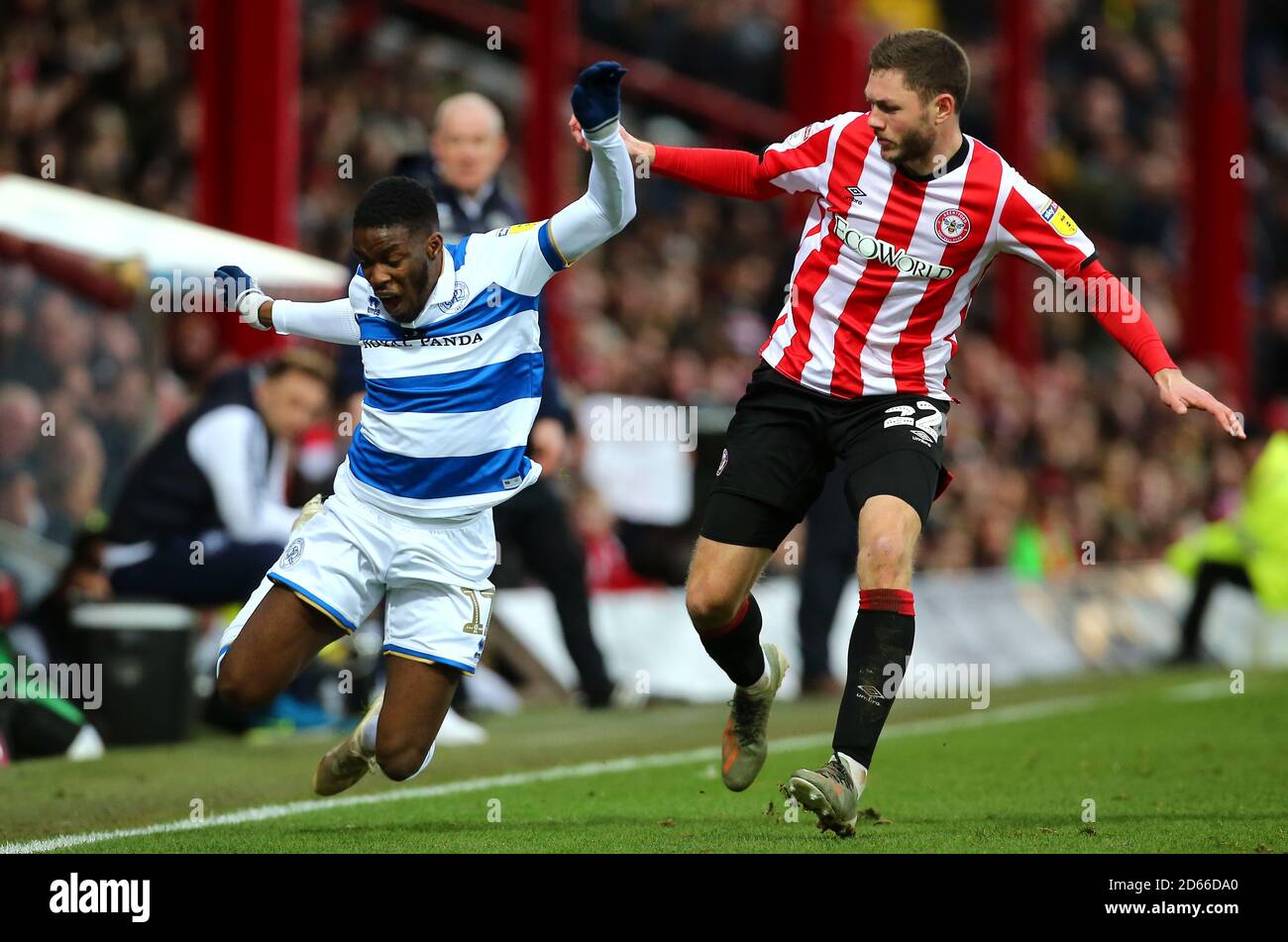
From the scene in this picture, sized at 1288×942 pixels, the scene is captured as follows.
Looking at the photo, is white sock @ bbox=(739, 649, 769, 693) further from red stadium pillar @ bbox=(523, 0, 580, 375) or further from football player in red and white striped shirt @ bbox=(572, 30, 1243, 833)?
red stadium pillar @ bbox=(523, 0, 580, 375)

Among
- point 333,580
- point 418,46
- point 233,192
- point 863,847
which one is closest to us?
point 863,847

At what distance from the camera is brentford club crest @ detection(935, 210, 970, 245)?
596 centimetres

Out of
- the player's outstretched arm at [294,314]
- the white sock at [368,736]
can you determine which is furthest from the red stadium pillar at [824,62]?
the white sock at [368,736]

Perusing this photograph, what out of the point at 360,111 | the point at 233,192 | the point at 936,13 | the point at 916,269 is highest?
the point at 936,13

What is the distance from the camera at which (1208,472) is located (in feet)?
66.8

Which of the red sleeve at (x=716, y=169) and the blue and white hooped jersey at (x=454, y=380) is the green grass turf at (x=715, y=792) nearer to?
the blue and white hooped jersey at (x=454, y=380)

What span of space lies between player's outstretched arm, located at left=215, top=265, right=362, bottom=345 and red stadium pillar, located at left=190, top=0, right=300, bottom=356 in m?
7.11

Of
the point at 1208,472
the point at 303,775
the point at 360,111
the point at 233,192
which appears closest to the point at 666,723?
the point at 303,775

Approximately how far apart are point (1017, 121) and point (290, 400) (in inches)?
589

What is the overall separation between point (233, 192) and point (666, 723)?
5.43 m

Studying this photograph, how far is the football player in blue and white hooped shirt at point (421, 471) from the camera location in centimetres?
584

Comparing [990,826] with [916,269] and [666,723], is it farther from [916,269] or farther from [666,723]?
[666,723]

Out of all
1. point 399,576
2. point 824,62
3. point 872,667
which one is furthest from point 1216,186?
point 399,576

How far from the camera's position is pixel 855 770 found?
5.60m
